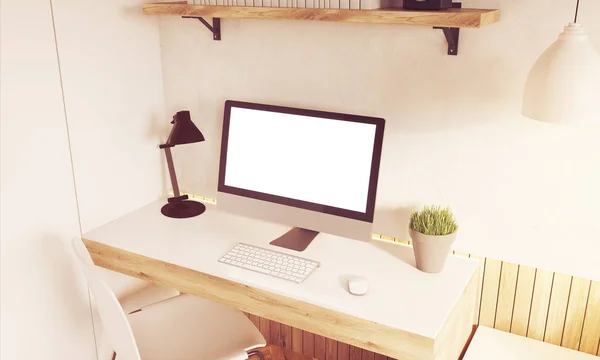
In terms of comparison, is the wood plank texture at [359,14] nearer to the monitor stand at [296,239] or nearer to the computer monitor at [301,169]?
the computer monitor at [301,169]

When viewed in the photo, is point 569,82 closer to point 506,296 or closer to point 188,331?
point 506,296

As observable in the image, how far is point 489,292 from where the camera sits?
76.8 inches

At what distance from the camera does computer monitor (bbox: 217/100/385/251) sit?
1.82 meters

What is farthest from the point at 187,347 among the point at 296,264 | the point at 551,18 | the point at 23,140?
the point at 551,18

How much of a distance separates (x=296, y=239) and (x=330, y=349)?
0.64 m

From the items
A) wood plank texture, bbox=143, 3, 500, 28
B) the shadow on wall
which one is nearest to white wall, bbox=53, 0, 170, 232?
wood plank texture, bbox=143, 3, 500, 28

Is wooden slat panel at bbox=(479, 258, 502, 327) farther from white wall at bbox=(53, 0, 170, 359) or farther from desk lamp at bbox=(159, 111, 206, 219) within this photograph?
white wall at bbox=(53, 0, 170, 359)

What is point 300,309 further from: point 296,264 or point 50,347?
point 50,347

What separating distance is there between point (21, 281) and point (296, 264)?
3.07 feet

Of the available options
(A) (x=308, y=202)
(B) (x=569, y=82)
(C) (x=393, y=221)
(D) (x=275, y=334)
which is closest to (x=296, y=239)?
(A) (x=308, y=202)

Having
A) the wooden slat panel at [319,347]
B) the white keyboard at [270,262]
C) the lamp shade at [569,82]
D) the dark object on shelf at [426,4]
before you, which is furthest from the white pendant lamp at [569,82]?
the wooden slat panel at [319,347]

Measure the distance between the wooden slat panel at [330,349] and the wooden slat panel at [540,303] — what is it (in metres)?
0.81

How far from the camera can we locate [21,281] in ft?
6.25

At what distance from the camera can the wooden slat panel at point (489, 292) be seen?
192 cm
